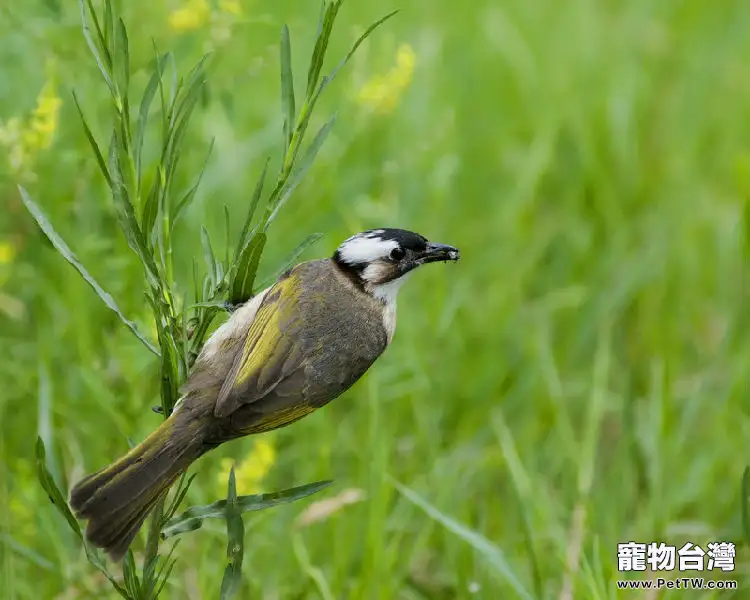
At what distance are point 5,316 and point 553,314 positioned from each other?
2446mm

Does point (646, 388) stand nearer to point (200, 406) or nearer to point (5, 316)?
point (5, 316)

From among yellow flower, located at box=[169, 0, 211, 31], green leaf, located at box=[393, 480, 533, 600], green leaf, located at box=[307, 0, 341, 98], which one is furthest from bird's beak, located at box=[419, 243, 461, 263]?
yellow flower, located at box=[169, 0, 211, 31]

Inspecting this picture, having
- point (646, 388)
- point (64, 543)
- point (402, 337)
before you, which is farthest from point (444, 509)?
point (646, 388)

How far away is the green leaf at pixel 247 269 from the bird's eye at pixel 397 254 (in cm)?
54

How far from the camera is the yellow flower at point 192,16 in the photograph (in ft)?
12.5

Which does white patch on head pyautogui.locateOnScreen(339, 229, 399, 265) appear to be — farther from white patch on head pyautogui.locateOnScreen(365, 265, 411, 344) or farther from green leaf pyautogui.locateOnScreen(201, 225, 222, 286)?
green leaf pyautogui.locateOnScreen(201, 225, 222, 286)

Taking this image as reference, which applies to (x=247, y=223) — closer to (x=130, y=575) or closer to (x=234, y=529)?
(x=234, y=529)

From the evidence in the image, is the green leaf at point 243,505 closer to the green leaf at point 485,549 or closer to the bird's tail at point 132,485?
the bird's tail at point 132,485

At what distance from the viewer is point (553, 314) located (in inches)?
211

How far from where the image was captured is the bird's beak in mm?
2781

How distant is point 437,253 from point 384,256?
0.14 meters

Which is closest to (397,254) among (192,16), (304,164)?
(304,164)

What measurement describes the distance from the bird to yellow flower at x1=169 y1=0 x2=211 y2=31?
1.34 metres

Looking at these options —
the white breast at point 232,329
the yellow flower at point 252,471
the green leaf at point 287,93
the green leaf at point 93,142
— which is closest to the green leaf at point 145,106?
the green leaf at point 93,142
